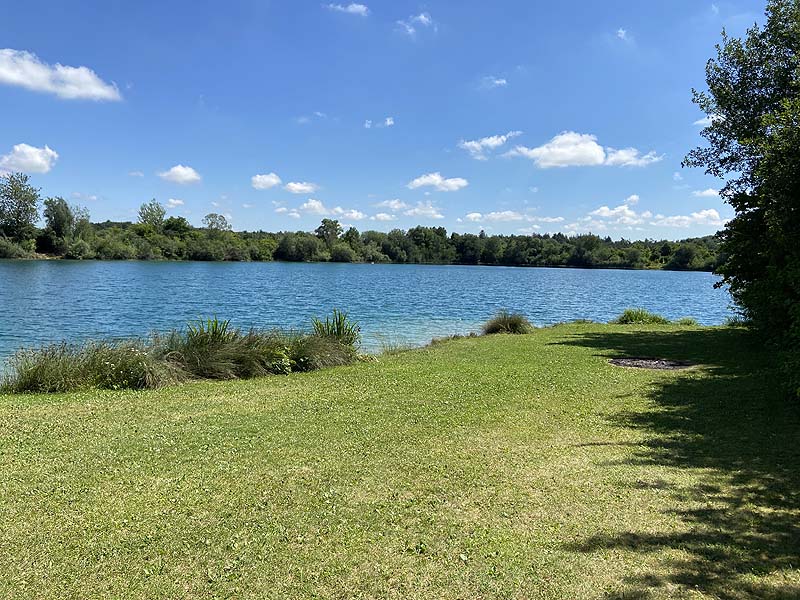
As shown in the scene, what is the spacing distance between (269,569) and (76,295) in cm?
3892

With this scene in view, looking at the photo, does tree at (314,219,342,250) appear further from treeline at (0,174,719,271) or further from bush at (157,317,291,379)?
bush at (157,317,291,379)

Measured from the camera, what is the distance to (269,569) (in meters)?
3.95

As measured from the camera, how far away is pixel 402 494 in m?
5.34

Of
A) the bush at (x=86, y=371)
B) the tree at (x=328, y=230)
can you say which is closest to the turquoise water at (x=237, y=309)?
the bush at (x=86, y=371)

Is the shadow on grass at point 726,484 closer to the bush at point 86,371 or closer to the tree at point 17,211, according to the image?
the bush at point 86,371

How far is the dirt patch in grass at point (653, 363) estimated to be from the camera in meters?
12.9

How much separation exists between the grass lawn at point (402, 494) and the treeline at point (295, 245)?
86646mm

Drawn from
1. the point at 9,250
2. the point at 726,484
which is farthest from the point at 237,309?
the point at 9,250

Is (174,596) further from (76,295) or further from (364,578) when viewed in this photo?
(76,295)

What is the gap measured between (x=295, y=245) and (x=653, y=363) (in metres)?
125

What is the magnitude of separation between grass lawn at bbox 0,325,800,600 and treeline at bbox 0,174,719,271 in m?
86.6

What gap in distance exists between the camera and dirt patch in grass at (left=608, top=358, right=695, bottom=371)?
12940mm

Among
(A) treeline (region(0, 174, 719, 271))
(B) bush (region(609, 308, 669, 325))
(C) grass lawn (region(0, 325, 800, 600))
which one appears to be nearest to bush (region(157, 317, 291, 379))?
(C) grass lawn (region(0, 325, 800, 600))

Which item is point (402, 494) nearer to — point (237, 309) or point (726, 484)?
point (726, 484)
